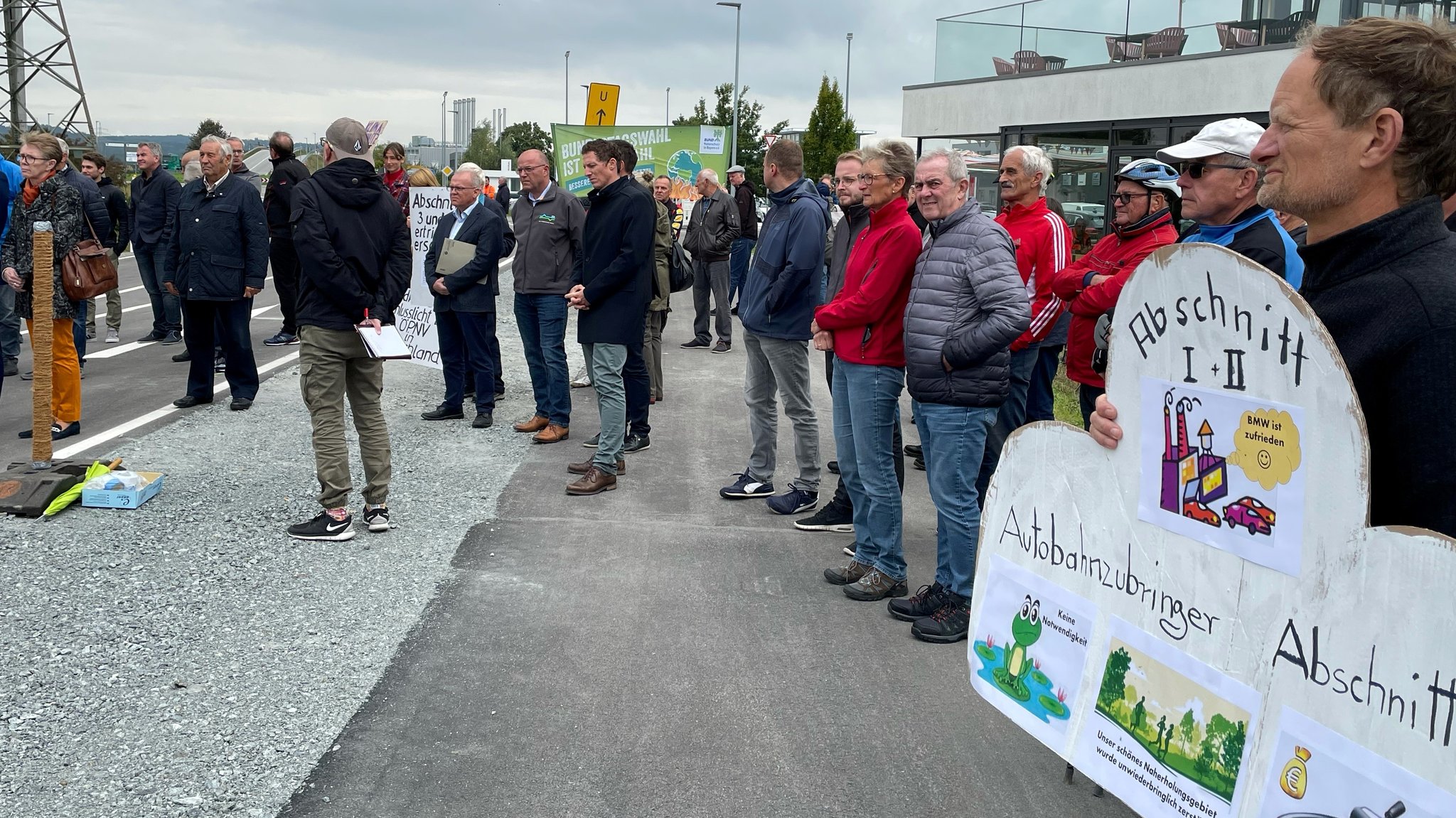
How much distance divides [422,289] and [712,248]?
167 inches

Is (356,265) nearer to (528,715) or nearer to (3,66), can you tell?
(528,715)

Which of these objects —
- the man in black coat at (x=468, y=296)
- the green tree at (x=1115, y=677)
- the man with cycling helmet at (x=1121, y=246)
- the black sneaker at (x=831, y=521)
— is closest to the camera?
the green tree at (x=1115, y=677)

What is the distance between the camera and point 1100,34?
61.5 ft

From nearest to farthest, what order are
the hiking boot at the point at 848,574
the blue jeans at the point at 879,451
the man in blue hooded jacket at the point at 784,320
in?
the blue jeans at the point at 879,451, the hiking boot at the point at 848,574, the man in blue hooded jacket at the point at 784,320

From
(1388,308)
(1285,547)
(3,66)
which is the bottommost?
(1285,547)

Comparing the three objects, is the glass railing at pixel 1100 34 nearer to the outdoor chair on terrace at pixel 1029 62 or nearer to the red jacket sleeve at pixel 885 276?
the outdoor chair on terrace at pixel 1029 62

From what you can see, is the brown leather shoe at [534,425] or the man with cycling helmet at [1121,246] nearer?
the man with cycling helmet at [1121,246]

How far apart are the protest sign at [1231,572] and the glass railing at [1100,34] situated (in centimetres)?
1374

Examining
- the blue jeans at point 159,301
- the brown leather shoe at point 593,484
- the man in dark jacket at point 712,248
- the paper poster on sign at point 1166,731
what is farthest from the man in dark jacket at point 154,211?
the paper poster on sign at point 1166,731

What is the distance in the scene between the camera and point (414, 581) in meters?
5.32

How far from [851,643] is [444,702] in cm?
173

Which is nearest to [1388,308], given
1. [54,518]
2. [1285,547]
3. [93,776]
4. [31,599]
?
[1285,547]

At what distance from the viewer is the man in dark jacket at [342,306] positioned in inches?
233

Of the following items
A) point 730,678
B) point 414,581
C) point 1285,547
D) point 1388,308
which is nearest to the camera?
point 1388,308
